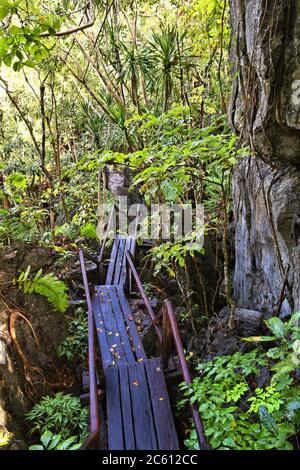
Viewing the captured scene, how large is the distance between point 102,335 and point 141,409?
1614mm

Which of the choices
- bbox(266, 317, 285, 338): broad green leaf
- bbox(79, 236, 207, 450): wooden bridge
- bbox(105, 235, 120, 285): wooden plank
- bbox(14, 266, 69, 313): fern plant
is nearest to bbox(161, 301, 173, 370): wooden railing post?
bbox(79, 236, 207, 450): wooden bridge

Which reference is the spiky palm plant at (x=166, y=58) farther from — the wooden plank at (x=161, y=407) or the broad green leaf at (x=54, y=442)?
the broad green leaf at (x=54, y=442)

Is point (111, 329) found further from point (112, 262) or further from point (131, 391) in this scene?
point (112, 262)

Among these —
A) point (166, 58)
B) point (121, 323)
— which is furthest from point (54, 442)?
point (166, 58)

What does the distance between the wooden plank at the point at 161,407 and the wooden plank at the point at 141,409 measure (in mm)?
53

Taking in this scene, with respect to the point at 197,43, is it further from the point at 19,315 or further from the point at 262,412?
the point at 262,412

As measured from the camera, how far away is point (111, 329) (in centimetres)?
491

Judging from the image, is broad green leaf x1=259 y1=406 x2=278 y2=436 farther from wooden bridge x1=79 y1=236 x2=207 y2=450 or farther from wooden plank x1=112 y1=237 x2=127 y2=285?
wooden plank x1=112 y1=237 x2=127 y2=285

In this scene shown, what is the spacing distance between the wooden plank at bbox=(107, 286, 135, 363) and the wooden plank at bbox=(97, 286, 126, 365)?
0.04 metres

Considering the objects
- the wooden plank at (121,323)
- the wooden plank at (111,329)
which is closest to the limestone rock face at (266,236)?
the wooden plank at (121,323)

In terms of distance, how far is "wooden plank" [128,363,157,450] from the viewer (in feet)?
9.75

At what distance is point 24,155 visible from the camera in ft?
40.0
